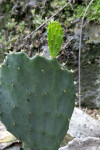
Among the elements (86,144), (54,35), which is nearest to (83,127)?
(86,144)

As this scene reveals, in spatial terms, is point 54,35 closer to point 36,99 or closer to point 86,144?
point 36,99

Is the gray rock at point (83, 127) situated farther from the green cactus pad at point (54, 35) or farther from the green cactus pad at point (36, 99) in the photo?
the green cactus pad at point (54, 35)

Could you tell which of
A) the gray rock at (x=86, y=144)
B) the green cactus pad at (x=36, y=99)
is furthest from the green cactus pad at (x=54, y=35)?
the gray rock at (x=86, y=144)

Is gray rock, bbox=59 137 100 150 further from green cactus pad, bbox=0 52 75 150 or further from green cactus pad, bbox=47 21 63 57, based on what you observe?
green cactus pad, bbox=47 21 63 57

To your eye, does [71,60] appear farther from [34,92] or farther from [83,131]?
[34,92]

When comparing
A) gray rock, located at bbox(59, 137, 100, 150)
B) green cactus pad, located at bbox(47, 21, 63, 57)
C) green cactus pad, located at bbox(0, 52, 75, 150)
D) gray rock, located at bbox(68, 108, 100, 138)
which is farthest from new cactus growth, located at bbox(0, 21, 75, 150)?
gray rock, located at bbox(68, 108, 100, 138)
